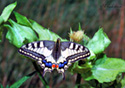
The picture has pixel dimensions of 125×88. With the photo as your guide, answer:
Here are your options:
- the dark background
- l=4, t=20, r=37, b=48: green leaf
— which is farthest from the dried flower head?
the dark background

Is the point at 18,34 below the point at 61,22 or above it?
above

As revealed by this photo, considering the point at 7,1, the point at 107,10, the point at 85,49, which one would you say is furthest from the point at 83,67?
the point at 107,10

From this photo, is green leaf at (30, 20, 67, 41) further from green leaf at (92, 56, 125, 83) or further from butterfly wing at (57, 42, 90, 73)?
green leaf at (92, 56, 125, 83)

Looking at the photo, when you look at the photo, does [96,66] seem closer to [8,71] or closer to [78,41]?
[78,41]

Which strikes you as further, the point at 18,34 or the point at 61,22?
the point at 61,22

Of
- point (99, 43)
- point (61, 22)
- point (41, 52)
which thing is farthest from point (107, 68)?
point (61, 22)

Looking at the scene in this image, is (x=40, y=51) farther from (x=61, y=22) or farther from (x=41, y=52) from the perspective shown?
(x=61, y=22)
